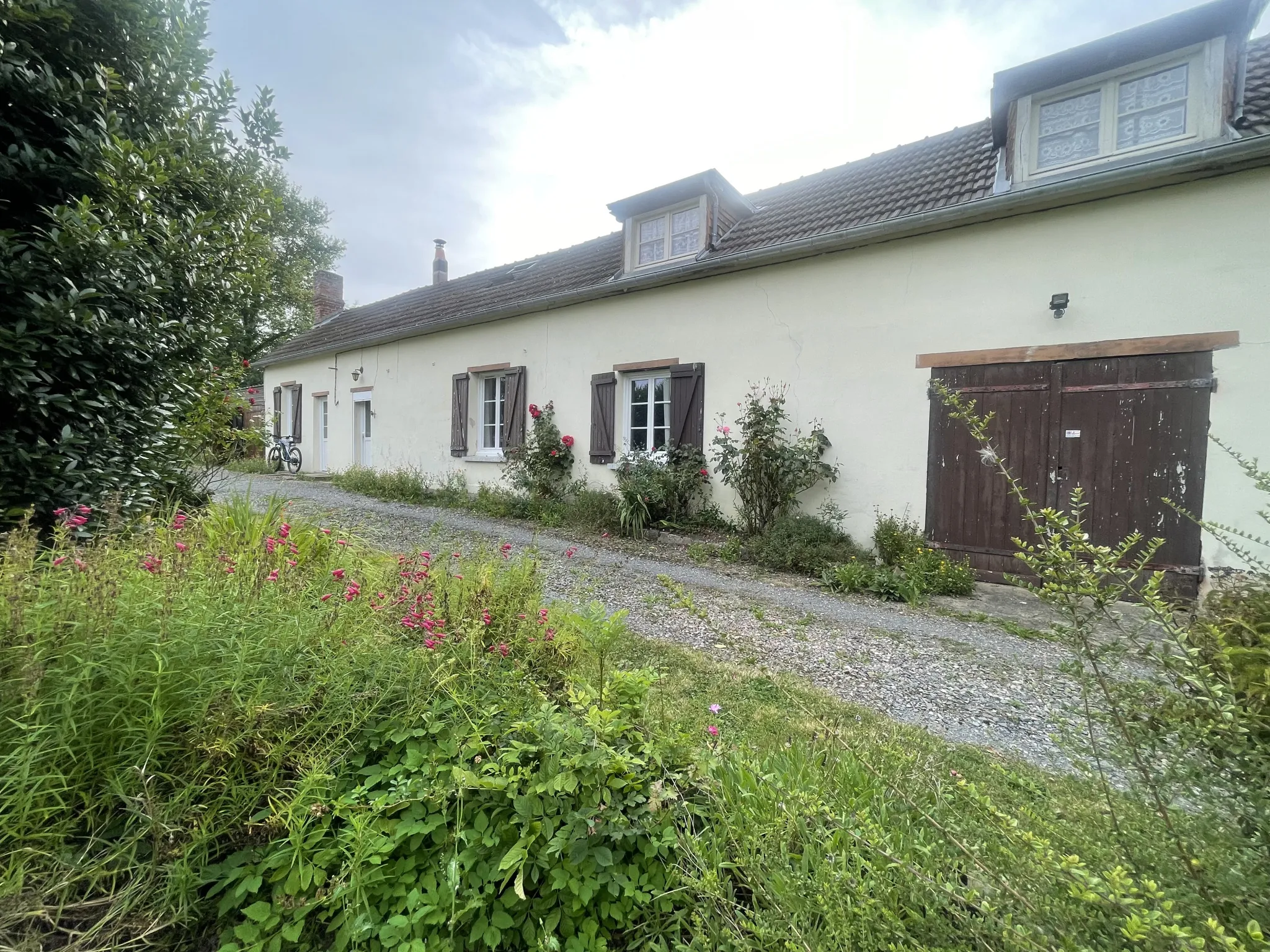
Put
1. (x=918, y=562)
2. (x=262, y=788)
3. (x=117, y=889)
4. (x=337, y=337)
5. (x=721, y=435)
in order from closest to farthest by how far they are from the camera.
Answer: (x=117, y=889) < (x=262, y=788) < (x=918, y=562) < (x=721, y=435) < (x=337, y=337)

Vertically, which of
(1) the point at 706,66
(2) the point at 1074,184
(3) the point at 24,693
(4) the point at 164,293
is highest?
(1) the point at 706,66

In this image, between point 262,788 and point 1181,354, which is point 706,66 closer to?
point 1181,354

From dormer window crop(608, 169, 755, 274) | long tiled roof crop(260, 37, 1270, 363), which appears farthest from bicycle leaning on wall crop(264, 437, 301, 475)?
dormer window crop(608, 169, 755, 274)

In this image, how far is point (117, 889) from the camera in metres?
1.24

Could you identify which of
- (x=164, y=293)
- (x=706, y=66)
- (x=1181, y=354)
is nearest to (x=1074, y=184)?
(x=1181, y=354)

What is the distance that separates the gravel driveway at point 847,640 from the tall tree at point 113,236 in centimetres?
142

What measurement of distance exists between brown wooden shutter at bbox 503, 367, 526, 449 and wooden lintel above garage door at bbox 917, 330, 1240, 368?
6383 mm

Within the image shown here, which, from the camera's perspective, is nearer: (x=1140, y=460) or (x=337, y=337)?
(x=1140, y=460)

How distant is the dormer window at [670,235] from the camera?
8117 mm

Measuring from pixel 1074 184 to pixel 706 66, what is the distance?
4061 mm

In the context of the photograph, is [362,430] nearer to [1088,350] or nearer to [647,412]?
[647,412]

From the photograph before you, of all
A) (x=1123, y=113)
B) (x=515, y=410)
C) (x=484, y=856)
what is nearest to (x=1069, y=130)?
(x=1123, y=113)

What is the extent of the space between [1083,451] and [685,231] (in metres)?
5.89

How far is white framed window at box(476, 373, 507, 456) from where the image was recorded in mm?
10328
